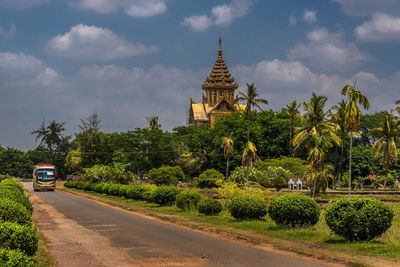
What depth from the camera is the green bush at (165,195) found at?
1152 inches

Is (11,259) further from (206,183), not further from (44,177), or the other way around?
(44,177)

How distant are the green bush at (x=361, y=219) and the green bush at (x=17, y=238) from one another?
9283 mm

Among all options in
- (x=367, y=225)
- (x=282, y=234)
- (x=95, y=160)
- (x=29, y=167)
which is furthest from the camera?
(x=29, y=167)

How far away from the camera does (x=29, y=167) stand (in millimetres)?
123000

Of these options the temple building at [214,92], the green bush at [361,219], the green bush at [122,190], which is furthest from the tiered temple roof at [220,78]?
the green bush at [361,219]

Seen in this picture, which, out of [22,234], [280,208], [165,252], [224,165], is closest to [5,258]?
[22,234]

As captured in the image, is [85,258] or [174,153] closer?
[85,258]

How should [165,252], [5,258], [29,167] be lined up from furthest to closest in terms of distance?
[29,167], [165,252], [5,258]

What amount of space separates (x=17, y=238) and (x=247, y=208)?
12.3m

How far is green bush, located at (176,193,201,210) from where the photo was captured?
2531cm

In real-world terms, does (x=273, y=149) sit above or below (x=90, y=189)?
above

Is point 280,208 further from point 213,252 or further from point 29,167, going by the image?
point 29,167

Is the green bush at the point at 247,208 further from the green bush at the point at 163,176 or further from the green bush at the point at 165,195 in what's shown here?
the green bush at the point at 163,176

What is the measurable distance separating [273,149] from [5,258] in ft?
205
